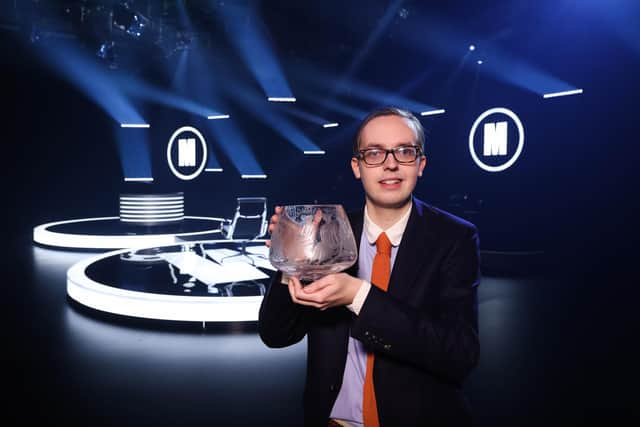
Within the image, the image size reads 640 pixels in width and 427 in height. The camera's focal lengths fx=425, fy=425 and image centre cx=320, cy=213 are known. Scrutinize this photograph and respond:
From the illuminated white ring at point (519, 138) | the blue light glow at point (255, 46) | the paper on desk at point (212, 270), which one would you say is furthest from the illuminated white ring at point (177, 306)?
the illuminated white ring at point (519, 138)

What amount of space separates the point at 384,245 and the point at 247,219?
430 cm

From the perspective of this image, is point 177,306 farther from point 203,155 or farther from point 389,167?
point 203,155

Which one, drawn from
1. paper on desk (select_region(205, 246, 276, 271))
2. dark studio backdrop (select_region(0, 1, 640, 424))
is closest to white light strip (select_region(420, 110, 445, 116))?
dark studio backdrop (select_region(0, 1, 640, 424))

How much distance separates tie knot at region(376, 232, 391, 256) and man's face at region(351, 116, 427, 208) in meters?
0.10

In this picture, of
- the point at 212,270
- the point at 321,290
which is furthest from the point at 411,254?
the point at 212,270

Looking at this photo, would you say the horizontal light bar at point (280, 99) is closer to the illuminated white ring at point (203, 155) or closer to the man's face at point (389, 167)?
the illuminated white ring at point (203, 155)

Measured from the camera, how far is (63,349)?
340 cm

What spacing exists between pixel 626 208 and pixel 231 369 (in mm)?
6320

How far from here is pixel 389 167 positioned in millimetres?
1082

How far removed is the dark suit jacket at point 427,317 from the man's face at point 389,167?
0.13m

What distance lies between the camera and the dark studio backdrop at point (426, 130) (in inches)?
248

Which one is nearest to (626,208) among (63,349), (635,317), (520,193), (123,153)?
(520,193)

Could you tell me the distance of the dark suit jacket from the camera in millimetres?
1049

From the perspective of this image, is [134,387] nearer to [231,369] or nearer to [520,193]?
[231,369]
